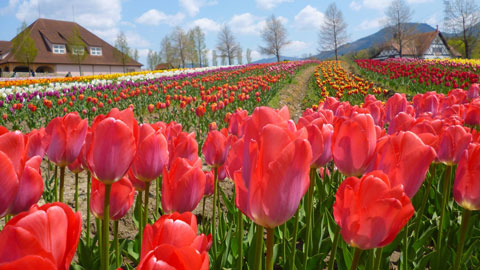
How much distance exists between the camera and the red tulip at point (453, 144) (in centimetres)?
155

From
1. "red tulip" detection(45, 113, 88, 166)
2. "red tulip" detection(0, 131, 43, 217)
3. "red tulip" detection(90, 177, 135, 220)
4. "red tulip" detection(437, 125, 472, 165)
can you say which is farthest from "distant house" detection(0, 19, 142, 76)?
"red tulip" detection(437, 125, 472, 165)

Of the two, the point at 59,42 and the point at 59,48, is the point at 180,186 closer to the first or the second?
the point at 59,48

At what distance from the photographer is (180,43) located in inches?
2783

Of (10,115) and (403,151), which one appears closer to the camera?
(403,151)

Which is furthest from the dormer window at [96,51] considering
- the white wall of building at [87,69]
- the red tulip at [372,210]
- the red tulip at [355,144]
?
the red tulip at [372,210]

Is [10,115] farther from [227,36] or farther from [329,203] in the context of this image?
[227,36]

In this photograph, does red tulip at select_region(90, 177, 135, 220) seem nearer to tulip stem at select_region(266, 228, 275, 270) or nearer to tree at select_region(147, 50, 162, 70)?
tulip stem at select_region(266, 228, 275, 270)

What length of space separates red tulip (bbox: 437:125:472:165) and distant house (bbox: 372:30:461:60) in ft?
243

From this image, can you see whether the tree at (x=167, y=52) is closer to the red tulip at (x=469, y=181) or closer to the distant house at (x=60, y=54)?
the distant house at (x=60, y=54)

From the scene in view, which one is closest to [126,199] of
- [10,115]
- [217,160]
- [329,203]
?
[217,160]

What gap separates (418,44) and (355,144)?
82835 mm

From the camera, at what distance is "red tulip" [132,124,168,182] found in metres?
1.22

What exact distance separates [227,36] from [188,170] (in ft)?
255

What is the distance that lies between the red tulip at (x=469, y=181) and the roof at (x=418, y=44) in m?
72.7
